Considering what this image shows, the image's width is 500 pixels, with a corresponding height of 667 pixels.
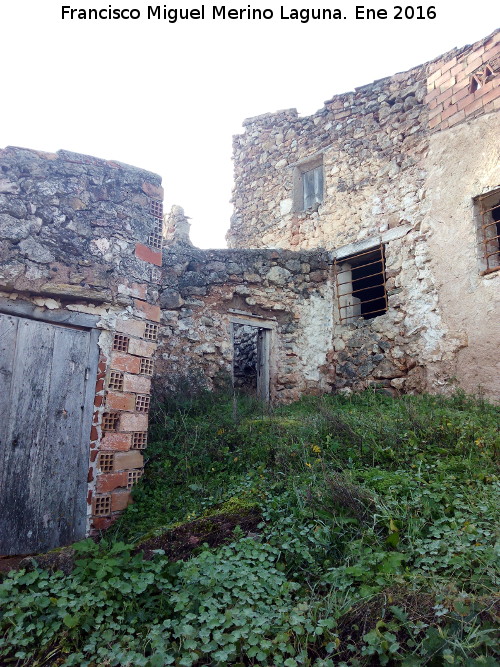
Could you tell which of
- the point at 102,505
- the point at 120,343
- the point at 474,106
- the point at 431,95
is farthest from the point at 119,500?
the point at 431,95

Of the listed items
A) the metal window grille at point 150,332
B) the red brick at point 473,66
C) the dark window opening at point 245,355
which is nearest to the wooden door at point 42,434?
the metal window grille at point 150,332

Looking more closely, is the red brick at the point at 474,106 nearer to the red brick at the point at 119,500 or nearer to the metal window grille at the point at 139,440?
the metal window grille at the point at 139,440

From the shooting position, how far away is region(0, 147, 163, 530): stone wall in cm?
418

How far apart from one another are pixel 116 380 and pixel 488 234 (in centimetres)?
515

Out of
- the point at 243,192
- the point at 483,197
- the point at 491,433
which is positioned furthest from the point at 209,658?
the point at 243,192

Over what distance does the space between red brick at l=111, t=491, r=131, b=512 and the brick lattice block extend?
0.21 meters

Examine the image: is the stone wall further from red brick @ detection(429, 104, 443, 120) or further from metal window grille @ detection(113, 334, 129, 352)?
red brick @ detection(429, 104, 443, 120)

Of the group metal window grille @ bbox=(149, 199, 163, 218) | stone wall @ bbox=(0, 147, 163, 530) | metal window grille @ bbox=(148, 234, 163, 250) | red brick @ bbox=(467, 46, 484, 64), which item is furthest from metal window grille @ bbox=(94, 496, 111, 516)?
red brick @ bbox=(467, 46, 484, 64)

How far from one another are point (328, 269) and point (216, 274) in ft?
6.69

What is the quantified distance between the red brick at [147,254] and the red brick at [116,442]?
1.67 m

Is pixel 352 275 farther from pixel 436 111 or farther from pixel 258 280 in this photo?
pixel 436 111

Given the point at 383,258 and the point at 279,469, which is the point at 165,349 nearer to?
the point at 279,469

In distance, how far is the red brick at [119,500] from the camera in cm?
423

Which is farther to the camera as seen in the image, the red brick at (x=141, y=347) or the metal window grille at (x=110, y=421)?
the red brick at (x=141, y=347)
